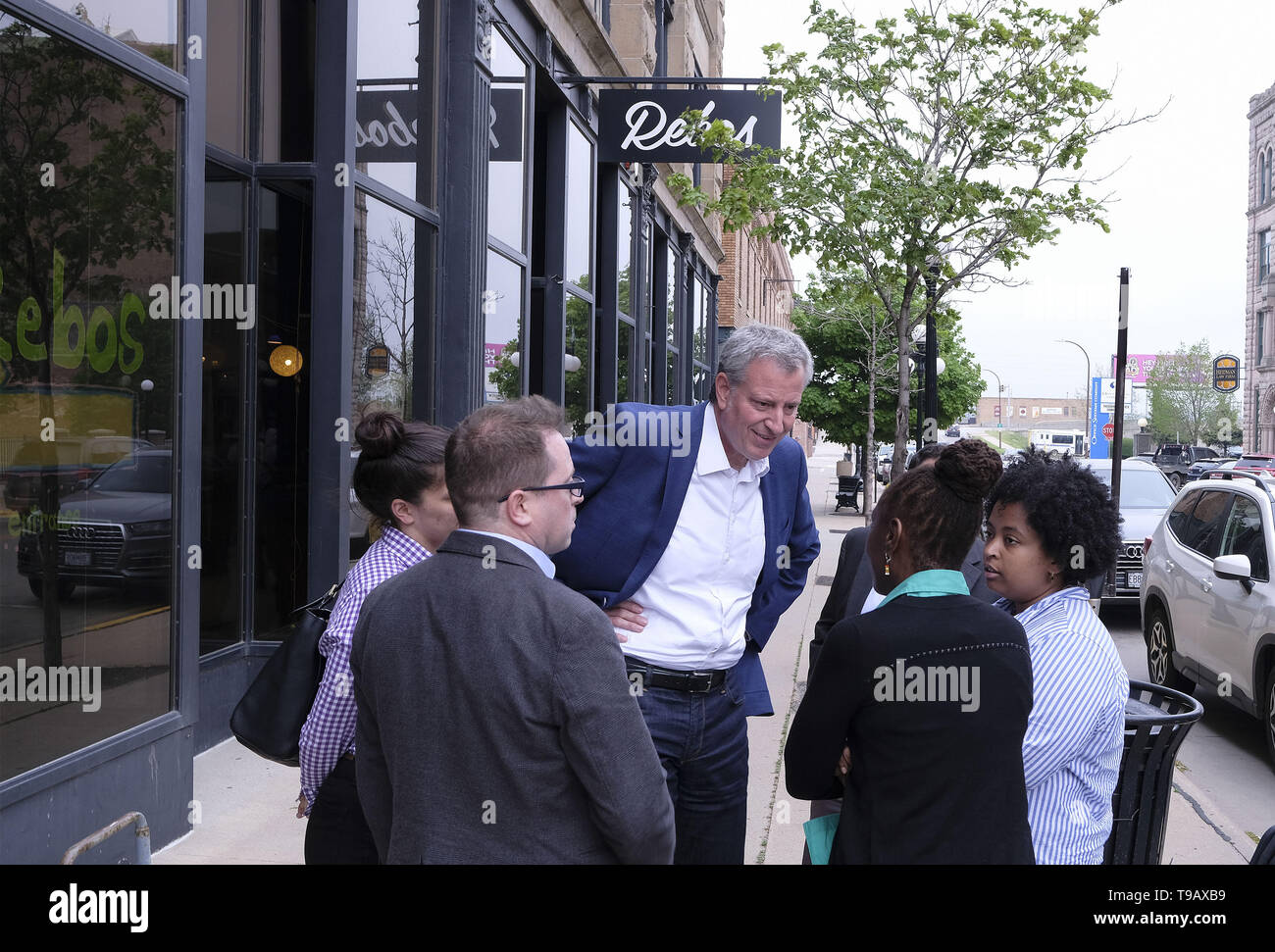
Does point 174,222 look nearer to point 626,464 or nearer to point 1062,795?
point 626,464

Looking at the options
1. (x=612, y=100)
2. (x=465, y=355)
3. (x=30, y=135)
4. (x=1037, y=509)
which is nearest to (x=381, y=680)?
(x=1037, y=509)

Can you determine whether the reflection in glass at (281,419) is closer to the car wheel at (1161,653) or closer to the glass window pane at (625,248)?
the car wheel at (1161,653)

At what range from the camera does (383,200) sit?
7730mm

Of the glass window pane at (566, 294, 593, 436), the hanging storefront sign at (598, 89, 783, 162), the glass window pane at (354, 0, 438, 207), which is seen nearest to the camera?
the glass window pane at (354, 0, 438, 207)

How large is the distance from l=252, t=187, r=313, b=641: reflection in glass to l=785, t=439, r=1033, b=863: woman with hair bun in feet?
18.2

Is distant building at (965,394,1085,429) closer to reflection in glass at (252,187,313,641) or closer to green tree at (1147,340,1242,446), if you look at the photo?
green tree at (1147,340,1242,446)

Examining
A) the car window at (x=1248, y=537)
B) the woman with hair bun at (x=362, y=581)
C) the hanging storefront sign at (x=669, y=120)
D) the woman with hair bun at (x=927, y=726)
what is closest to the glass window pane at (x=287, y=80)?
the hanging storefront sign at (x=669, y=120)

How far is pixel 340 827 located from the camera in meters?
2.82

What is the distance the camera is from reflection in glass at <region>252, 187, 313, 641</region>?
24.0 feet

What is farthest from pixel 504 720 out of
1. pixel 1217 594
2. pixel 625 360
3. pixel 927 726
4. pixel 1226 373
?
pixel 1226 373

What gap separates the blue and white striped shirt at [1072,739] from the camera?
2.58 meters

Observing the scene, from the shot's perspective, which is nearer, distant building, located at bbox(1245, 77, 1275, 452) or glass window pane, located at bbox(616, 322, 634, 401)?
glass window pane, located at bbox(616, 322, 634, 401)

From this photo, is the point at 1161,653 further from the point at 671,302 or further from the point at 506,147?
the point at 671,302

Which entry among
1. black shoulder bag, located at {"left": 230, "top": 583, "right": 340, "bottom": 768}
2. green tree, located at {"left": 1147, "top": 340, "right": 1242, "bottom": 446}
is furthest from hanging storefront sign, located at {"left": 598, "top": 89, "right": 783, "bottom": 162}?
green tree, located at {"left": 1147, "top": 340, "right": 1242, "bottom": 446}
